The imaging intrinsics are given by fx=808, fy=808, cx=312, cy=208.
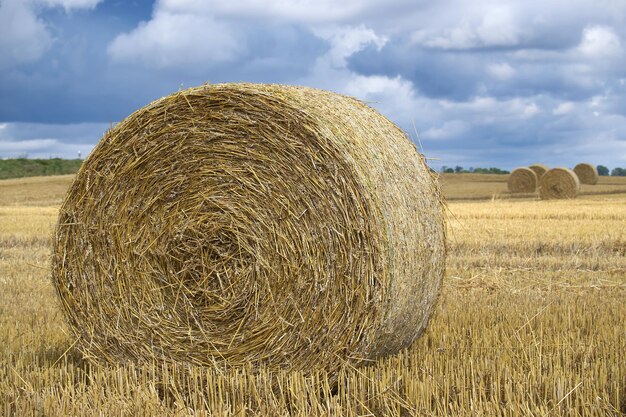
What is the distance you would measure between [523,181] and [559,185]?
499cm

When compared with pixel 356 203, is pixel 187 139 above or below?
above

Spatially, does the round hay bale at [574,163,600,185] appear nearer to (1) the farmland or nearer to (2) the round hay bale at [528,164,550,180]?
(2) the round hay bale at [528,164,550,180]

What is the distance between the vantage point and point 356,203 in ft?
16.6

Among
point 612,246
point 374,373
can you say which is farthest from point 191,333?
point 612,246

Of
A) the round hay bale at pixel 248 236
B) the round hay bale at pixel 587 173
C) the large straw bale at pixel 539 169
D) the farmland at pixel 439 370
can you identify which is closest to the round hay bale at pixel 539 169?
the large straw bale at pixel 539 169

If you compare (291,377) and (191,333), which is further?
(191,333)

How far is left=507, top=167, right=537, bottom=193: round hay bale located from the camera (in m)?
31.7

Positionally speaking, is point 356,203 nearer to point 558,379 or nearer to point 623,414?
point 558,379

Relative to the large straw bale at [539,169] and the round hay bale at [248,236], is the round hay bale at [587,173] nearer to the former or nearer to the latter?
the large straw bale at [539,169]

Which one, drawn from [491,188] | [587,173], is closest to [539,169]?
[491,188]

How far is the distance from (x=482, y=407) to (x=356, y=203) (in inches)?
57.1

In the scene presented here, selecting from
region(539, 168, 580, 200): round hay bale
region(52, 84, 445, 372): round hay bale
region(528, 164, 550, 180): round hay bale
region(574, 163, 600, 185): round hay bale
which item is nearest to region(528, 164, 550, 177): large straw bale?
region(528, 164, 550, 180): round hay bale

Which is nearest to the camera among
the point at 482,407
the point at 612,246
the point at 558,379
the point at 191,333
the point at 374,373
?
the point at 482,407

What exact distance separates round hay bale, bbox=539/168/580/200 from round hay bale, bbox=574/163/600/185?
9924mm
